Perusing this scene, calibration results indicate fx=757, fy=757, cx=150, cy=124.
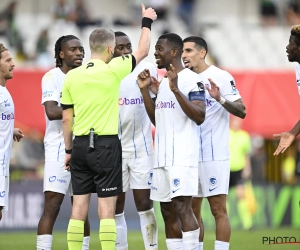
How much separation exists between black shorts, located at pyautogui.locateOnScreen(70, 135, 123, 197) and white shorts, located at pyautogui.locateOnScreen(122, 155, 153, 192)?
1.16m

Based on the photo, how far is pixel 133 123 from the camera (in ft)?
33.1

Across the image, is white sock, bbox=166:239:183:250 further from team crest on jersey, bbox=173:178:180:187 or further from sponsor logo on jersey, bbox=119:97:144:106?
sponsor logo on jersey, bbox=119:97:144:106

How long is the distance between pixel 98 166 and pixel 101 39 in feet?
4.83

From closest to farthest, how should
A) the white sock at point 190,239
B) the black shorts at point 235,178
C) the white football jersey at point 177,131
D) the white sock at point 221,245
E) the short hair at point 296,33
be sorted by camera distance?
the white sock at point 190,239 < the white football jersey at point 177,131 < the short hair at point 296,33 < the white sock at point 221,245 < the black shorts at point 235,178

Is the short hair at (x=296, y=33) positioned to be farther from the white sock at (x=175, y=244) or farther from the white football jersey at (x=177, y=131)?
the white sock at (x=175, y=244)

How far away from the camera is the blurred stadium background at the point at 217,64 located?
1733 centimetres

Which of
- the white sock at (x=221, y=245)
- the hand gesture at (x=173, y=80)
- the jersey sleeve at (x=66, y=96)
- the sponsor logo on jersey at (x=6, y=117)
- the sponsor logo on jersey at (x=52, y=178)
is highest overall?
the hand gesture at (x=173, y=80)

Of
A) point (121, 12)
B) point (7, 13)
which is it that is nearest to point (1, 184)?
point (7, 13)

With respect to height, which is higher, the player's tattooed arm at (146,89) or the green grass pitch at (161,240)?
the player's tattooed arm at (146,89)

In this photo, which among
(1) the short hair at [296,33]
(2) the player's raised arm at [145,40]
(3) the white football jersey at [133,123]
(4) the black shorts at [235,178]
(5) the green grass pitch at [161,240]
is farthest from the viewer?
(4) the black shorts at [235,178]

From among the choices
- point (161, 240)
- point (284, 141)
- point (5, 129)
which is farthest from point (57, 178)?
point (161, 240)

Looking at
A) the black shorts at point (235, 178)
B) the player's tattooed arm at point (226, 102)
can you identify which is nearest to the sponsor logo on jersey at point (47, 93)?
the player's tattooed arm at point (226, 102)

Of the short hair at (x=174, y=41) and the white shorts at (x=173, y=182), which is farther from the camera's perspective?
the short hair at (x=174, y=41)

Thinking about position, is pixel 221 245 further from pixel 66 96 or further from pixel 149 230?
pixel 66 96
